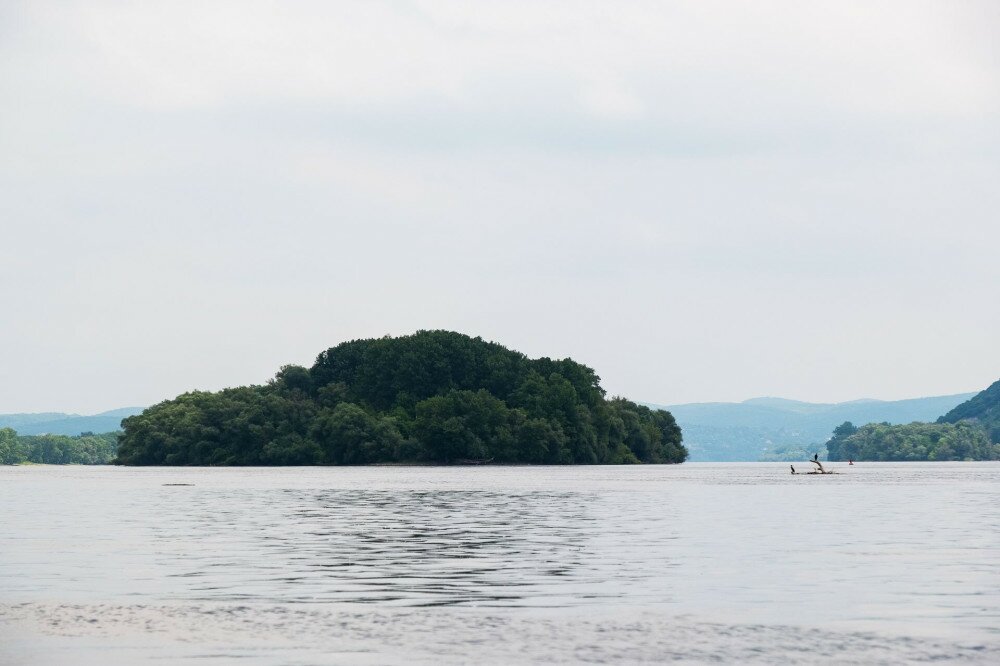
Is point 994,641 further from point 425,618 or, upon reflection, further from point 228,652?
point 228,652

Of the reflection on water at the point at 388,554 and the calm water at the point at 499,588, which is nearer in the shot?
the calm water at the point at 499,588

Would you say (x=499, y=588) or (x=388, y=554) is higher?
(x=388, y=554)

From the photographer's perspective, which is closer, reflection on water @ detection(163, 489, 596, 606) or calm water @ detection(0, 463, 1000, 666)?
calm water @ detection(0, 463, 1000, 666)

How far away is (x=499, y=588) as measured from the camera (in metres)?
32.5

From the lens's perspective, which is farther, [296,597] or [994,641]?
[296,597]

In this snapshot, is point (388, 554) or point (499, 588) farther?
point (388, 554)

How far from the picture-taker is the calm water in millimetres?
24016

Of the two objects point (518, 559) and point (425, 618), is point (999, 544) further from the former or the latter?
point (425, 618)

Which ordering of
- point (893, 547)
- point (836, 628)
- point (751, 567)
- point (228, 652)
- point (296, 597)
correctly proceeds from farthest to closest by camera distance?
point (893, 547)
point (751, 567)
point (296, 597)
point (836, 628)
point (228, 652)

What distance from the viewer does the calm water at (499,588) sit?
2402 cm

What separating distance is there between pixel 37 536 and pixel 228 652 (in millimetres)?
30637

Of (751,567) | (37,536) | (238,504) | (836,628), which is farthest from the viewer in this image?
(238,504)

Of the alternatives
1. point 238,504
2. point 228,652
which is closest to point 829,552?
point 228,652

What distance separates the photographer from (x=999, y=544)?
1786 inches
